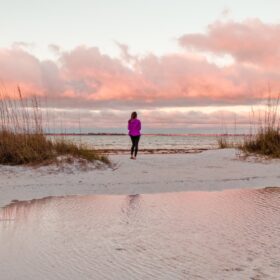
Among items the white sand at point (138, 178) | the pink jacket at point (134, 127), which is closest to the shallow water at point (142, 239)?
the white sand at point (138, 178)

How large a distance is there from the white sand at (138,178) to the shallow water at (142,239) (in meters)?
1.25

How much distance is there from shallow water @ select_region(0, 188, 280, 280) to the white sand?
125 cm

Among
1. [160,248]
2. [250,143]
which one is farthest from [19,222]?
[250,143]

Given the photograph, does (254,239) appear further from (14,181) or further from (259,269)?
(14,181)

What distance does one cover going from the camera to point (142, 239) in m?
4.68

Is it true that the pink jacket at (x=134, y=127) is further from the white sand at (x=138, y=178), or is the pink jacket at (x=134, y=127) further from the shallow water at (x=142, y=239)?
the shallow water at (x=142, y=239)

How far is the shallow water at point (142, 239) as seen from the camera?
3.62 metres

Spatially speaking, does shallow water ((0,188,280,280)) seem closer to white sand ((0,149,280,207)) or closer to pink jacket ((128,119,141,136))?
white sand ((0,149,280,207))

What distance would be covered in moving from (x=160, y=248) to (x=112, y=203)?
112 inches

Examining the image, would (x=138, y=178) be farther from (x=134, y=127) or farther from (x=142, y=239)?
(x=142, y=239)

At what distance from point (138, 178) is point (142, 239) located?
5413mm

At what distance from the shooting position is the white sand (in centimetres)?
855

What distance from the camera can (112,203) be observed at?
23.2ft

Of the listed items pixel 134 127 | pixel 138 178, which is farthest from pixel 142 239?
pixel 134 127
